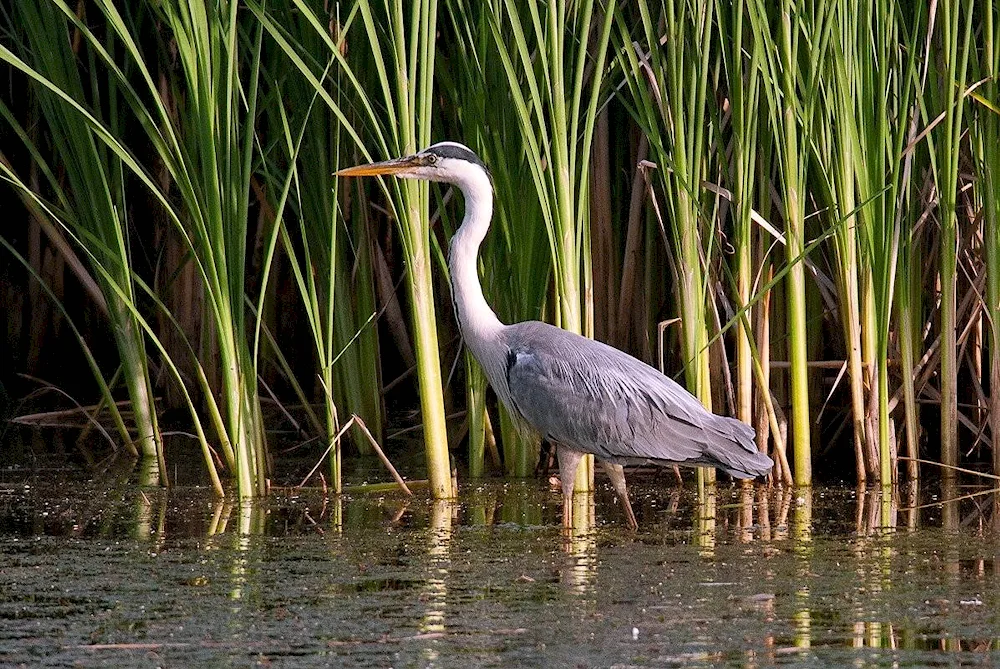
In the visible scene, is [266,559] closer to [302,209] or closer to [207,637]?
[207,637]

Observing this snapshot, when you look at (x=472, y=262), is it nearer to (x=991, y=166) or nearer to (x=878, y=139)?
(x=878, y=139)

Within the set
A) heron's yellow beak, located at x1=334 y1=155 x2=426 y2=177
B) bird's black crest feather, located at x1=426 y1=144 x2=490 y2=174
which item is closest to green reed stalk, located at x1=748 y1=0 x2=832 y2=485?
bird's black crest feather, located at x1=426 y1=144 x2=490 y2=174

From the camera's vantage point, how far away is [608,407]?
5219mm

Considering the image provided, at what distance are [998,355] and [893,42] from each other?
4.10ft

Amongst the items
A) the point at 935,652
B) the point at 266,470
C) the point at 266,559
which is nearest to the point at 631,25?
the point at 266,470

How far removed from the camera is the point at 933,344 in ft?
20.0

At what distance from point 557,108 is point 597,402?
1.04 metres

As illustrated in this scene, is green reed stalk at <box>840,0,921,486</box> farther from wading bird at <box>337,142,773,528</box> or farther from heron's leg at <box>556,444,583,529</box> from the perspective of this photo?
heron's leg at <box>556,444,583,529</box>

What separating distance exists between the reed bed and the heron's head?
0.08 metres

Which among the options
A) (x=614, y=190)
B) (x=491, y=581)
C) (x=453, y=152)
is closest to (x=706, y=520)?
(x=491, y=581)

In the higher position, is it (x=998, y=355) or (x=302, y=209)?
(x=302, y=209)

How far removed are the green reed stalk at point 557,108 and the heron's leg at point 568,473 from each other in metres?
0.45

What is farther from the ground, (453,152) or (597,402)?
(453,152)

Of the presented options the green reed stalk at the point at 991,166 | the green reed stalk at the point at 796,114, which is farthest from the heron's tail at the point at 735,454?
the green reed stalk at the point at 991,166
